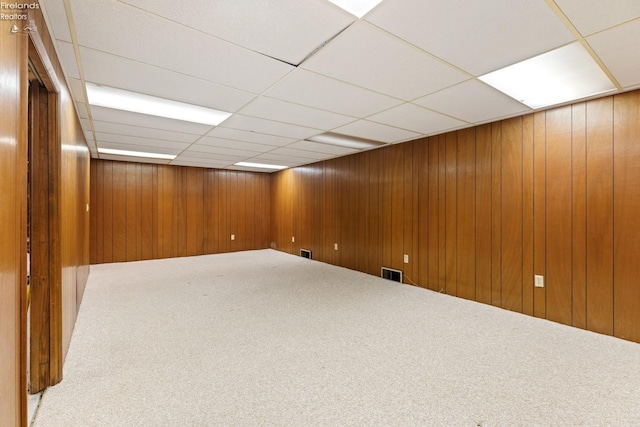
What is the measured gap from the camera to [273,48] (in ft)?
6.21

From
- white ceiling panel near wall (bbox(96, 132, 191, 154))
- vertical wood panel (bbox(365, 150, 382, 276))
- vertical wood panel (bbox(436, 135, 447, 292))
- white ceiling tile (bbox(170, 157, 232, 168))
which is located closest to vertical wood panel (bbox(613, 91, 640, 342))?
vertical wood panel (bbox(436, 135, 447, 292))

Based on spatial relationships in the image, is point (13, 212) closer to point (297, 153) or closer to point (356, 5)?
point (356, 5)

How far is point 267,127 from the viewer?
3.67 meters

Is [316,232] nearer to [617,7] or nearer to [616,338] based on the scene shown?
[616,338]

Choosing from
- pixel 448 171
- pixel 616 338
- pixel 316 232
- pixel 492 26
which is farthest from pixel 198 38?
pixel 316 232

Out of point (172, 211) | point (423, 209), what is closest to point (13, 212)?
point (423, 209)

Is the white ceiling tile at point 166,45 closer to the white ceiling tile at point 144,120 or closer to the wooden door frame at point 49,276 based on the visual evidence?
the wooden door frame at point 49,276

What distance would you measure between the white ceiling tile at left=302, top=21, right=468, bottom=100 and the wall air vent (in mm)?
2887

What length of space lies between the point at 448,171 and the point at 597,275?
188 cm

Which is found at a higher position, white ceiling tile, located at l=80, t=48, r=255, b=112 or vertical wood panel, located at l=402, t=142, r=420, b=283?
white ceiling tile, located at l=80, t=48, r=255, b=112

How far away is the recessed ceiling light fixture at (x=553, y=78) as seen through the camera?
2035 mm

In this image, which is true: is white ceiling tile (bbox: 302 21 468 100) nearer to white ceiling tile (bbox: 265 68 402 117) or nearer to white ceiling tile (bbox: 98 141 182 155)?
white ceiling tile (bbox: 265 68 402 117)

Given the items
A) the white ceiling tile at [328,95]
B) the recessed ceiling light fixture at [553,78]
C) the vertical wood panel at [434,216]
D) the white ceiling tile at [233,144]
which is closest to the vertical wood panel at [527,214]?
the recessed ceiling light fixture at [553,78]

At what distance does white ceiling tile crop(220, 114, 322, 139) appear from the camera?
3385 mm
